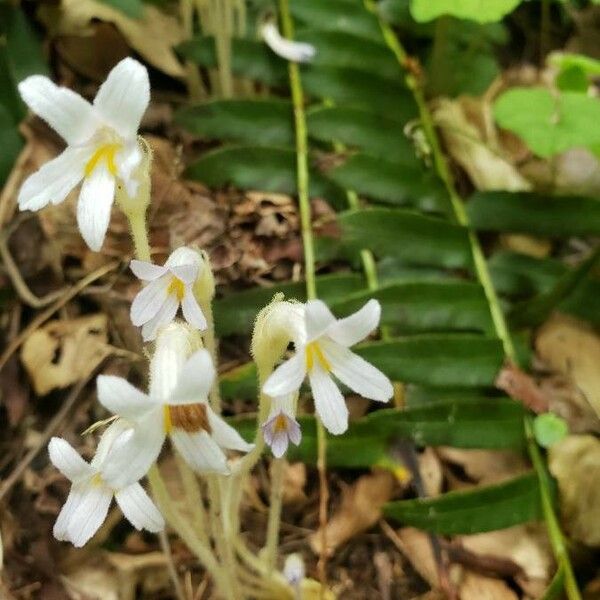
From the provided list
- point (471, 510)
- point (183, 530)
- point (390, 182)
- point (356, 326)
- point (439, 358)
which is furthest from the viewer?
point (390, 182)

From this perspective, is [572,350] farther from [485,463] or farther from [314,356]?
[314,356]

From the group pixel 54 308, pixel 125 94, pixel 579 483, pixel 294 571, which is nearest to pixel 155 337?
pixel 125 94

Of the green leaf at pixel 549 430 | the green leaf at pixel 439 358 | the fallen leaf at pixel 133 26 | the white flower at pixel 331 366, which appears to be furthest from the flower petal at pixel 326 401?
the fallen leaf at pixel 133 26

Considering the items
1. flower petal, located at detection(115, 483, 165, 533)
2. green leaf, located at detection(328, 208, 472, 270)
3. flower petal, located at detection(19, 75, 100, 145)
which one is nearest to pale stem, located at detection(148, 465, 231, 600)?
flower petal, located at detection(115, 483, 165, 533)

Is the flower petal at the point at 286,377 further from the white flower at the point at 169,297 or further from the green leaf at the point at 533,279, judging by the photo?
the green leaf at the point at 533,279

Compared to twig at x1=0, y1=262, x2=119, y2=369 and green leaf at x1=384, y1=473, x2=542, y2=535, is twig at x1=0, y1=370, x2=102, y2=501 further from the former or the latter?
green leaf at x1=384, y1=473, x2=542, y2=535

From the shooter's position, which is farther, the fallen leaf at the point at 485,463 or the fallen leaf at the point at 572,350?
the fallen leaf at the point at 572,350

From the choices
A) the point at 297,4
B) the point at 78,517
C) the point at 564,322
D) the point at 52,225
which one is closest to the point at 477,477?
the point at 564,322
